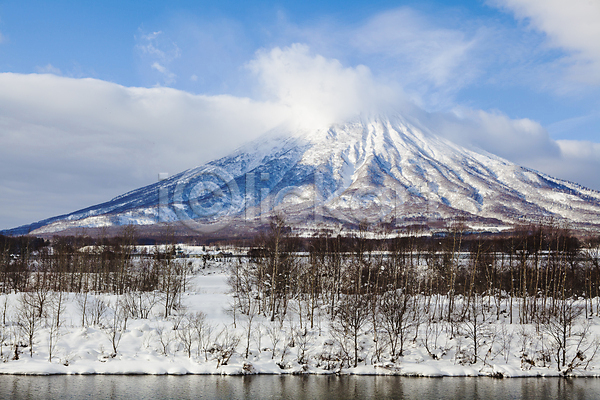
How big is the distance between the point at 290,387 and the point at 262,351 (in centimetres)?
707

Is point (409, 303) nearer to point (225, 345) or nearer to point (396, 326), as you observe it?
point (396, 326)

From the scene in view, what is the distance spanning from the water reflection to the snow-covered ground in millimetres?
1349

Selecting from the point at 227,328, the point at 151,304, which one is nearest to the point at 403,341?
the point at 227,328

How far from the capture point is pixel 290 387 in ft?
105

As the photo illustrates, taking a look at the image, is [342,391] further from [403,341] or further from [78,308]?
[78,308]

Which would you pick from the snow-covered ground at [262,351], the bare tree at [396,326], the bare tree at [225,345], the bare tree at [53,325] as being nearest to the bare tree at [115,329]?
the snow-covered ground at [262,351]

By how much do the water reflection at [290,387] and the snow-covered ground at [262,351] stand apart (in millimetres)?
1349

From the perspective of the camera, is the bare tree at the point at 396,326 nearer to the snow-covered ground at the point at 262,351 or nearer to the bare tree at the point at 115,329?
the snow-covered ground at the point at 262,351

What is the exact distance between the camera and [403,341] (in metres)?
39.8

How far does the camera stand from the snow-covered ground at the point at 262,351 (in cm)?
3562

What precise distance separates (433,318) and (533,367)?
10.8 meters

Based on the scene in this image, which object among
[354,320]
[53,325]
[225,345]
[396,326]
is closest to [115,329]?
[53,325]

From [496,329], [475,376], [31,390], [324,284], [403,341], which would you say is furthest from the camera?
[324,284]

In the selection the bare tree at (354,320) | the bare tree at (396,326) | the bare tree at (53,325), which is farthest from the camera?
the bare tree at (354,320)
